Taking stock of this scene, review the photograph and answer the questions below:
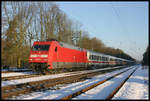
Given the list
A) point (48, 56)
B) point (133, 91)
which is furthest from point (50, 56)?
point (133, 91)

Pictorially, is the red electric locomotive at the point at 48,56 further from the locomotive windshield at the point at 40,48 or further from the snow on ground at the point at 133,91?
the snow on ground at the point at 133,91

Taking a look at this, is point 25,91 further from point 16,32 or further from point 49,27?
point 49,27

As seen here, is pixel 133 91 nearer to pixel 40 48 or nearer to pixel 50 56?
pixel 50 56

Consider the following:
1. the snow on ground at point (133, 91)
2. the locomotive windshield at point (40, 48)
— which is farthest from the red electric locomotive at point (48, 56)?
the snow on ground at point (133, 91)

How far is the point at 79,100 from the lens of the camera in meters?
7.35

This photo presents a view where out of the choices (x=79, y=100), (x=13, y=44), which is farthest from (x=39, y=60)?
(x=79, y=100)

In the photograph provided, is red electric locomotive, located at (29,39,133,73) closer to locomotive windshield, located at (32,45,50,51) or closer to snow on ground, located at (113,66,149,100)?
locomotive windshield, located at (32,45,50,51)

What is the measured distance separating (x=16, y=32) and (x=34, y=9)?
274 inches

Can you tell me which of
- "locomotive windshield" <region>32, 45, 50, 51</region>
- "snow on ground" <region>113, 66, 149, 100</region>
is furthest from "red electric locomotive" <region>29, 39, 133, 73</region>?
"snow on ground" <region>113, 66, 149, 100</region>

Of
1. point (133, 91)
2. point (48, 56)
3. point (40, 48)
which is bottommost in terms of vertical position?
point (133, 91)

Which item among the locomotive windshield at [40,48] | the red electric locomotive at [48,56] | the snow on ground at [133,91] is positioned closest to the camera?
the snow on ground at [133,91]

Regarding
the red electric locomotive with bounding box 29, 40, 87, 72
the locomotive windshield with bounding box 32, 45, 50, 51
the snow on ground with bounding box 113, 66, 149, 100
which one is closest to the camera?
the snow on ground with bounding box 113, 66, 149, 100

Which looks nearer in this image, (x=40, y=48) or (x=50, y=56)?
(x=50, y=56)

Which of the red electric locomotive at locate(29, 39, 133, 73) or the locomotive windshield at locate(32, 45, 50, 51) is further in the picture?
the locomotive windshield at locate(32, 45, 50, 51)
